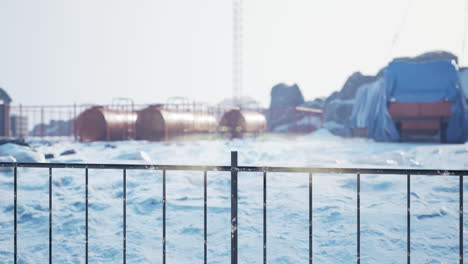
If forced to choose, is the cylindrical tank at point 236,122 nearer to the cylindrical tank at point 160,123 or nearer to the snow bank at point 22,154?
the cylindrical tank at point 160,123

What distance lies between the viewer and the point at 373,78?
42.7 m

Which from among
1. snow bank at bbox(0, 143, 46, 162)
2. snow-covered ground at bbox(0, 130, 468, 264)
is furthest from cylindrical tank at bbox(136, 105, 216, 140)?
snow-covered ground at bbox(0, 130, 468, 264)

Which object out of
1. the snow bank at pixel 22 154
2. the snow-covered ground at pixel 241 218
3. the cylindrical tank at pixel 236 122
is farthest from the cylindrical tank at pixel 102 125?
the snow-covered ground at pixel 241 218

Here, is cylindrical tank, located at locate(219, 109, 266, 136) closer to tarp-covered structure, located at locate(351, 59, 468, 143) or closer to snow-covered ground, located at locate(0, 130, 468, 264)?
tarp-covered structure, located at locate(351, 59, 468, 143)

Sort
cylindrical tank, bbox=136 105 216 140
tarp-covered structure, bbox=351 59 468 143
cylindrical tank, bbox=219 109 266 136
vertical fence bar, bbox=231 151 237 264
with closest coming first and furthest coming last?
vertical fence bar, bbox=231 151 237 264 < tarp-covered structure, bbox=351 59 468 143 < cylindrical tank, bbox=136 105 216 140 < cylindrical tank, bbox=219 109 266 136

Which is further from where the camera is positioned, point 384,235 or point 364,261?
point 384,235

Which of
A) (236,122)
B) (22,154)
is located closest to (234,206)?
(22,154)

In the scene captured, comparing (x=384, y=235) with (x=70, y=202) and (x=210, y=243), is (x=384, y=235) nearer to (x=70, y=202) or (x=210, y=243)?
(x=210, y=243)

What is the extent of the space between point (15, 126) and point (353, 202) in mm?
34134

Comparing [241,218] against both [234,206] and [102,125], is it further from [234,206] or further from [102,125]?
[102,125]

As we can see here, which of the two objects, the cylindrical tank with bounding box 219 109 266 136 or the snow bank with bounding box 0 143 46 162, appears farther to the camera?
the cylindrical tank with bounding box 219 109 266 136

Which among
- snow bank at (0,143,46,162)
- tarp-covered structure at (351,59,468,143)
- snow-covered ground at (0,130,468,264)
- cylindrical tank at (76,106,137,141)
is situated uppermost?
tarp-covered structure at (351,59,468,143)

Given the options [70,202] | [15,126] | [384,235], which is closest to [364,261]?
[384,235]

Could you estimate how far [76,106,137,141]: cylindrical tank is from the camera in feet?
69.0
